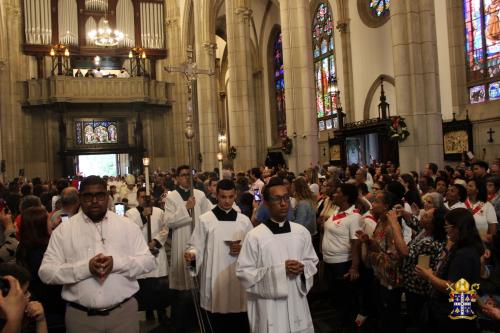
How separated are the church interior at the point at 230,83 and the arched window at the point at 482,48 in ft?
0.12

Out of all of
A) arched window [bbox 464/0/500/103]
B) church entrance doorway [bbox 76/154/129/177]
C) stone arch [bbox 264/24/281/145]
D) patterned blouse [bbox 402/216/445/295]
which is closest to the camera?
patterned blouse [bbox 402/216/445/295]

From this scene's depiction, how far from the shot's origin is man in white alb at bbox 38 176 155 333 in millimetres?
3344

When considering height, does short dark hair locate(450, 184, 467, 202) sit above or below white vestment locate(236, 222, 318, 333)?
above

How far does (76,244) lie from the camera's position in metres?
3.47

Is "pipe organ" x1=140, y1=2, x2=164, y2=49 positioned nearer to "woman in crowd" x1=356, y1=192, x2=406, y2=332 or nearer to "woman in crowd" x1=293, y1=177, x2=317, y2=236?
"woman in crowd" x1=293, y1=177, x2=317, y2=236

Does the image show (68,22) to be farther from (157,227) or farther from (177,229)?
(177,229)

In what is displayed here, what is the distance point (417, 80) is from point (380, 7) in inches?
441

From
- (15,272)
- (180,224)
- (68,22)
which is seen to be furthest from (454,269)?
(68,22)

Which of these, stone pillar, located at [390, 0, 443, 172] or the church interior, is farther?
the church interior

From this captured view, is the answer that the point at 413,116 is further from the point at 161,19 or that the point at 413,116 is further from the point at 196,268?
the point at 161,19

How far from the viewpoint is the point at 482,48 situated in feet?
55.2

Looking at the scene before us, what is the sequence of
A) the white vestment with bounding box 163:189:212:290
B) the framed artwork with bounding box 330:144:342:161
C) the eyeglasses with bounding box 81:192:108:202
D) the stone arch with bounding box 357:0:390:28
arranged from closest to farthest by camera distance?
1. the eyeglasses with bounding box 81:192:108:202
2. the white vestment with bounding box 163:189:212:290
3. the stone arch with bounding box 357:0:390:28
4. the framed artwork with bounding box 330:144:342:161

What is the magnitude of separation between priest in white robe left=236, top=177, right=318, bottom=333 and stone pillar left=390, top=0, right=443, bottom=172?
8.57 m

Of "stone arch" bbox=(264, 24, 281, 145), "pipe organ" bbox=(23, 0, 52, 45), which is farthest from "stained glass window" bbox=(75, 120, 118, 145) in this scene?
"stone arch" bbox=(264, 24, 281, 145)
